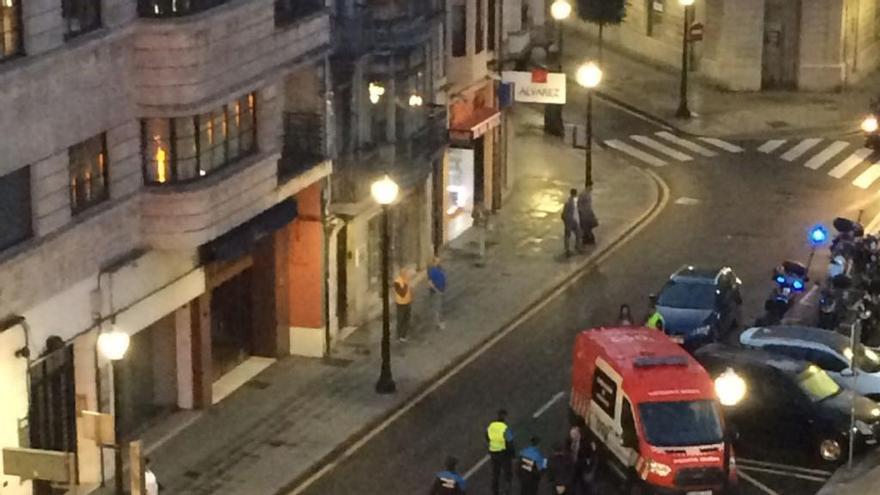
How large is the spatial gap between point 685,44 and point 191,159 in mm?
32624

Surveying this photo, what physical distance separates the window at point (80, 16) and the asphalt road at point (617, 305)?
31.6 ft

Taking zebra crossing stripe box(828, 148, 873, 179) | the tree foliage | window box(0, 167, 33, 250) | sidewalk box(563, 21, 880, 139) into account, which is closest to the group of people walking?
window box(0, 167, 33, 250)

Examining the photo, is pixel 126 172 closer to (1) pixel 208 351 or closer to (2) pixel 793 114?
(1) pixel 208 351

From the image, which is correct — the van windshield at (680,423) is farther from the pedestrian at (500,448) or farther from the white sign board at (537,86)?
the white sign board at (537,86)

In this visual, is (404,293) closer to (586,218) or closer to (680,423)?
(586,218)

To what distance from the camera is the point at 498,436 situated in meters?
35.4

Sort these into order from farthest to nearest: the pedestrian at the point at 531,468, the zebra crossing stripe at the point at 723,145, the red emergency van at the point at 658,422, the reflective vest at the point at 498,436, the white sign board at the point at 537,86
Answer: the zebra crossing stripe at the point at 723,145, the white sign board at the point at 537,86, the reflective vest at the point at 498,436, the red emergency van at the point at 658,422, the pedestrian at the point at 531,468

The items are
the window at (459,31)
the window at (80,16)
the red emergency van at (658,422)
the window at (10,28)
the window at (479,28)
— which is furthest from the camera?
the window at (479,28)

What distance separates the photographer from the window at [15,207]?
33.9m

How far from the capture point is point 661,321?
42.4m

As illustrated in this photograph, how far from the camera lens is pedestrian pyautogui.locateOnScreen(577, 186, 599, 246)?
5259cm

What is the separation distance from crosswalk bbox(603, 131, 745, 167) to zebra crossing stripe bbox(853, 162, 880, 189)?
4.63 meters

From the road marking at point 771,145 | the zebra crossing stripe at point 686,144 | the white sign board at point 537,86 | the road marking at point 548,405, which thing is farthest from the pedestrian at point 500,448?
the road marking at point 771,145

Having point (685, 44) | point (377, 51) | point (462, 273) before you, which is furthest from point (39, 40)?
point (685, 44)
